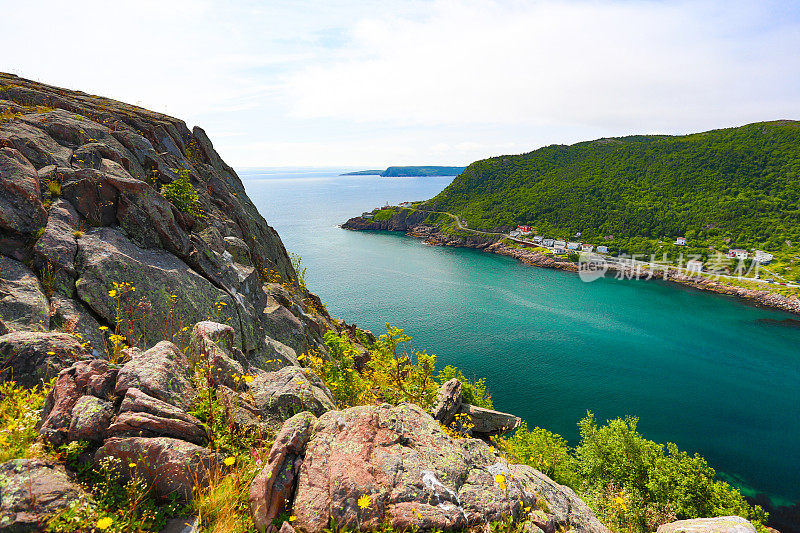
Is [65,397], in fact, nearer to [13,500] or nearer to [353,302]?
[13,500]

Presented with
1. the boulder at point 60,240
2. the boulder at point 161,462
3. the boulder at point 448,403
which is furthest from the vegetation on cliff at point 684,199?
the boulder at point 161,462

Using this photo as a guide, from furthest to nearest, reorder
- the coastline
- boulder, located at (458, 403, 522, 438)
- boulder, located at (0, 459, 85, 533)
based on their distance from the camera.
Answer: the coastline, boulder, located at (458, 403, 522, 438), boulder, located at (0, 459, 85, 533)

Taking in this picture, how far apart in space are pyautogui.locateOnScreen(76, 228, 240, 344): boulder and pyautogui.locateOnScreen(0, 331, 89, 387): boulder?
12.5 ft

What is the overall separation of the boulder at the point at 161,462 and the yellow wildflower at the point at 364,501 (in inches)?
100

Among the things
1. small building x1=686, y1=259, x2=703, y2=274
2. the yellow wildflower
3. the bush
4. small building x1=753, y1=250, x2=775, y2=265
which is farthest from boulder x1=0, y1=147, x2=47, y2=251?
small building x1=753, y1=250, x2=775, y2=265

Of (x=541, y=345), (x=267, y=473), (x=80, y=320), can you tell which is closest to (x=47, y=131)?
(x=80, y=320)

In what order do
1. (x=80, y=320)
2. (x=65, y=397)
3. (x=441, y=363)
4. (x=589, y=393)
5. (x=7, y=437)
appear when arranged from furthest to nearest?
(x=441, y=363), (x=589, y=393), (x=80, y=320), (x=65, y=397), (x=7, y=437)

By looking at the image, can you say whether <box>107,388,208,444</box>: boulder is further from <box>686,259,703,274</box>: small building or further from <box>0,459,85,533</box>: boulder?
<box>686,259,703,274</box>: small building

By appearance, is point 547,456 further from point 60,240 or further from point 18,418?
point 60,240

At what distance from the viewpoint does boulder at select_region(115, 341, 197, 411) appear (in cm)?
650

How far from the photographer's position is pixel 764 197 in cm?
14125

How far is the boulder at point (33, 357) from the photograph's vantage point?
691cm

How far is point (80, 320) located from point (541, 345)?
216 feet

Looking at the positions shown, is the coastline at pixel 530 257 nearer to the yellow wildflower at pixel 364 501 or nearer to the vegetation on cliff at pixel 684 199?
the vegetation on cliff at pixel 684 199
